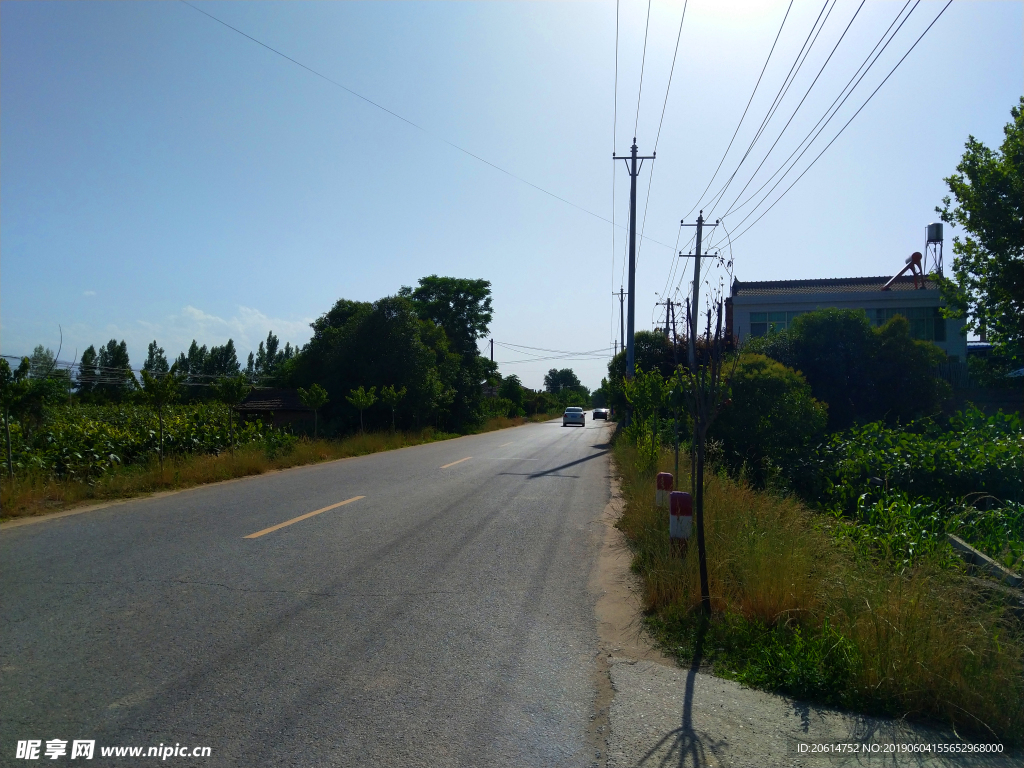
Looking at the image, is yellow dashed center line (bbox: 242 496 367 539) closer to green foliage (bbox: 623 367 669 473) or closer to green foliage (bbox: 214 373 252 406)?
green foliage (bbox: 623 367 669 473)

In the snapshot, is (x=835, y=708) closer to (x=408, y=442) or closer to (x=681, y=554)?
(x=681, y=554)

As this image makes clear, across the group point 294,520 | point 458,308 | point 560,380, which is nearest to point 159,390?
point 294,520

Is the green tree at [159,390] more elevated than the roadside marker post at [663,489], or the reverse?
the green tree at [159,390]

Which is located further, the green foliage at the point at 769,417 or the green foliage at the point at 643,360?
the green foliage at the point at 643,360

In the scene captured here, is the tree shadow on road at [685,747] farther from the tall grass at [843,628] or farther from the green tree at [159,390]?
the green tree at [159,390]

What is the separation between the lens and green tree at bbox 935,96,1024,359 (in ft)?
36.3

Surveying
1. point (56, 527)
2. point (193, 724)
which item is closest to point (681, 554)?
point (193, 724)

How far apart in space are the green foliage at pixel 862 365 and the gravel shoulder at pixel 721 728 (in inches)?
682

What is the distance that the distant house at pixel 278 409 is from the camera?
37.2 m

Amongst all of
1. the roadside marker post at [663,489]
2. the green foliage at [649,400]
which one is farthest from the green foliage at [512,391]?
the roadside marker post at [663,489]

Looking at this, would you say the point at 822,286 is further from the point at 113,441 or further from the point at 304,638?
the point at 304,638

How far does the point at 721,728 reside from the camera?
3787mm

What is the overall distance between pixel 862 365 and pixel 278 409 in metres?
29.5

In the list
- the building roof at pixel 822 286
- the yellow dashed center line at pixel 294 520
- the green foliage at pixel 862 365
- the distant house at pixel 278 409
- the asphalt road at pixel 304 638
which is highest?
the building roof at pixel 822 286
